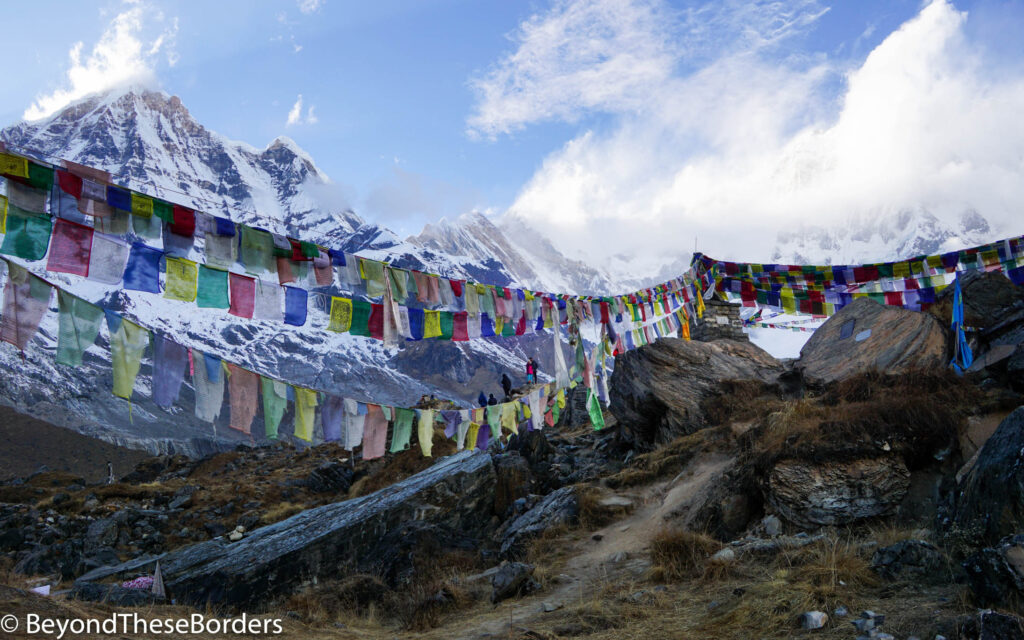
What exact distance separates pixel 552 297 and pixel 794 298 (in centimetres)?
1072

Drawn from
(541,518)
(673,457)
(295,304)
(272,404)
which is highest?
(295,304)

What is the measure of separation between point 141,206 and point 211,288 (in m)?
1.39

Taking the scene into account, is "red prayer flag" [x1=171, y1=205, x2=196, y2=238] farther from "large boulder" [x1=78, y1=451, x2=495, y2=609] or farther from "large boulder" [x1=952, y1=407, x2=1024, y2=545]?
"large boulder" [x1=952, y1=407, x2=1024, y2=545]

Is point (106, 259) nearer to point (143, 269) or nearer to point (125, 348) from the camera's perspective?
point (143, 269)

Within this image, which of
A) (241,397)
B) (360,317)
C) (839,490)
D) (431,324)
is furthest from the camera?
(431,324)

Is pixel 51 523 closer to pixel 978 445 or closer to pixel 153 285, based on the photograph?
pixel 153 285

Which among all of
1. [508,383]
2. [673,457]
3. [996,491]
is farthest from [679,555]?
[508,383]

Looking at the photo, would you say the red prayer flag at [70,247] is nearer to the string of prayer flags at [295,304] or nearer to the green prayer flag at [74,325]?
the green prayer flag at [74,325]

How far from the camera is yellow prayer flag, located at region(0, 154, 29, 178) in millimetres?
7113

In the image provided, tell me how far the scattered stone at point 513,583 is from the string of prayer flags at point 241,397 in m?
3.99

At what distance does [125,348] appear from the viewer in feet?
24.9

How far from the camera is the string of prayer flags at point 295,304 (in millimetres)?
9531

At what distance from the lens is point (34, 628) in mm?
5484

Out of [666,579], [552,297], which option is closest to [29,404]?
[552,297]
